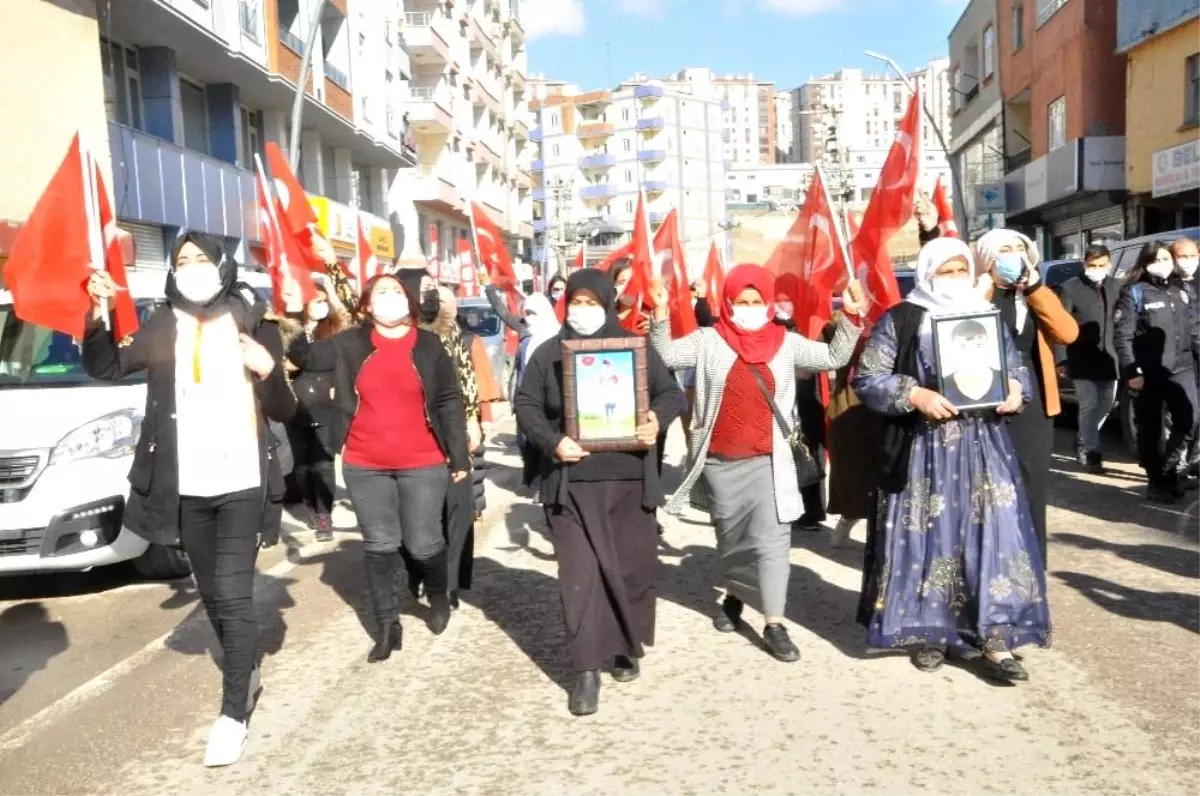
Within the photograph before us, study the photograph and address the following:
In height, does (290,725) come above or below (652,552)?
below

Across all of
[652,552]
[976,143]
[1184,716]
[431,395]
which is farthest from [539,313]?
[976,143]

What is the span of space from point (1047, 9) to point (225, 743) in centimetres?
3102

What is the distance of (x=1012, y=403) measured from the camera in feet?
16.0

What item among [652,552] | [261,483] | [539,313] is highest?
[539,313]

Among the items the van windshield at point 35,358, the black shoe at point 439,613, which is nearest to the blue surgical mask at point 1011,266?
the black shoe at point 439,613

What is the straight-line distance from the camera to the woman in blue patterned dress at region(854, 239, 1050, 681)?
484 centimetres

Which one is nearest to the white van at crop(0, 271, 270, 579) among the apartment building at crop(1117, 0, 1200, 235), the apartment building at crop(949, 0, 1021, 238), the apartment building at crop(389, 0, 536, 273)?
the apartment building at crop(1117, 0, 1200, 235)

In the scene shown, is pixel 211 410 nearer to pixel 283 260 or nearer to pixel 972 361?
pixel 972 361

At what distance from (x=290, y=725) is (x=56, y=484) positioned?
270cm

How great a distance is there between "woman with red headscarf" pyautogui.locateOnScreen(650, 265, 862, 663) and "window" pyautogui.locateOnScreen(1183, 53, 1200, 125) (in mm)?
21099

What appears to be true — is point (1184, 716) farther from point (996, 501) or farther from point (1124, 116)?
point (1124, 116)

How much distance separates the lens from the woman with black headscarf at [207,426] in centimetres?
438

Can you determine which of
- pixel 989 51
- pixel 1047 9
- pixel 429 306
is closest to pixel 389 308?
pixel 429 306

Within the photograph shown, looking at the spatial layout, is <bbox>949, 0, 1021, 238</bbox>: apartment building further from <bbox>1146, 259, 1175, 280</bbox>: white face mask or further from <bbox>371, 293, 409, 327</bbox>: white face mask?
<bbox>371, 293, 409, 327</bbox>: white face mask
